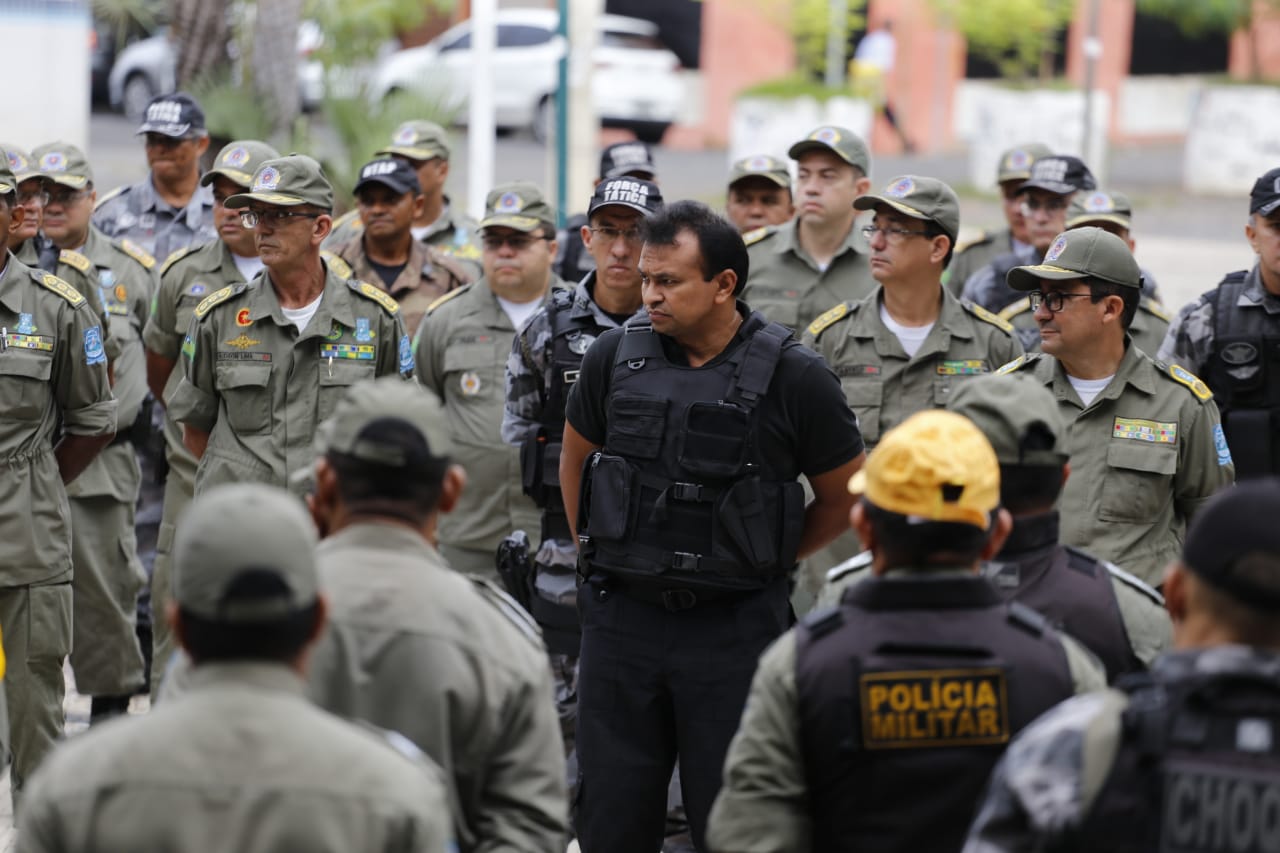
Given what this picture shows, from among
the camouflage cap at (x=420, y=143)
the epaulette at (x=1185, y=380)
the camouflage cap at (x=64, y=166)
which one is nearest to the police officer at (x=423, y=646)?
the epaulette at (x=1185, y=380)

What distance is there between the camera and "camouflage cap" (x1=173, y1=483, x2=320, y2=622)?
2695mm

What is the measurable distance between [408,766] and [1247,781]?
4.17ft

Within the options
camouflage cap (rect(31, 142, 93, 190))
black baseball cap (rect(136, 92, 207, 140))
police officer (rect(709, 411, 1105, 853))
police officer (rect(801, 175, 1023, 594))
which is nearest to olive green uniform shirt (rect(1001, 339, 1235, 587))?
police officer (rect(801, 175, 1023, 594))

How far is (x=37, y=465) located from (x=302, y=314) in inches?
42.1

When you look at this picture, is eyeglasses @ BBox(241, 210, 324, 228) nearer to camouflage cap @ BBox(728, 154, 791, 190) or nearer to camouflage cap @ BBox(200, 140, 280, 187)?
camouflage cap @ BBox(200, 140, 280, 187)

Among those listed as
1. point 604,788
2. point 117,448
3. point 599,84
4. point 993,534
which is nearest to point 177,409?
point 117,448

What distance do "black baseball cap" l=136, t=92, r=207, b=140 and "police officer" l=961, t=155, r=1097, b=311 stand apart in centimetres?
A: 396

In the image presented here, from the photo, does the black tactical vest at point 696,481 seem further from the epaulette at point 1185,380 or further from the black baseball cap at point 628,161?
the black baseball cap at point 628,161

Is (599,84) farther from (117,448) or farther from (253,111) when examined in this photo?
(117,448)

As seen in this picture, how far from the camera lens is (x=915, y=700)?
3217mm

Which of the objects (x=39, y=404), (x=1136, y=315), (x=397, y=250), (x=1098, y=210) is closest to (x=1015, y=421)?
(x=39, y=404)

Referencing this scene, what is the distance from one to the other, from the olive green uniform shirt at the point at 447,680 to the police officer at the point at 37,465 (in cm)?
301

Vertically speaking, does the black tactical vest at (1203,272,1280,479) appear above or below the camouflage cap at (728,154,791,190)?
below

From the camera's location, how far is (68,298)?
20.0ft
